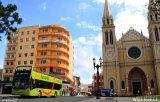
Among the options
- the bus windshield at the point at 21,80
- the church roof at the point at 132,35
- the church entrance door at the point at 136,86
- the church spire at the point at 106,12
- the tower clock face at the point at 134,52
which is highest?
the church spire at the point at 106,12

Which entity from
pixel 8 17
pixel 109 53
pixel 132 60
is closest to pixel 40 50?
pixel 109 53

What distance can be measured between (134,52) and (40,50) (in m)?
26.7

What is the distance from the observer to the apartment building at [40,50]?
5888cm

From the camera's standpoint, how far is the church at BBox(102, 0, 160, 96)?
5394cm

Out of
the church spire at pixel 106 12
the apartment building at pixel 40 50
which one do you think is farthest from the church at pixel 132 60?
the apartment building at pixel 40 50

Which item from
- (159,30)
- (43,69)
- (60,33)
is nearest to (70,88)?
(43,69)

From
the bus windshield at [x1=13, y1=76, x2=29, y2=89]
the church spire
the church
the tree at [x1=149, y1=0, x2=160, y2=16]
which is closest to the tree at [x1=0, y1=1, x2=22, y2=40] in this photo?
the tree at [x1=149, y1=0, x2=160, y2=16]

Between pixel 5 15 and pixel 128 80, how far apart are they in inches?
1915

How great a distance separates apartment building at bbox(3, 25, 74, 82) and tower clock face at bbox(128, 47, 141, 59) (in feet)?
61.2

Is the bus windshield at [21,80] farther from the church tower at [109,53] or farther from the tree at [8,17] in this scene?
the church tower at [109,53]

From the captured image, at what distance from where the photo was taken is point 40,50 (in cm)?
6053

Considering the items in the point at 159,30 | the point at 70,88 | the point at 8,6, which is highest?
the point at 159,30

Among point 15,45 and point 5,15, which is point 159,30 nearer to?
point 15,45

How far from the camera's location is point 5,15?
37.7 feet
